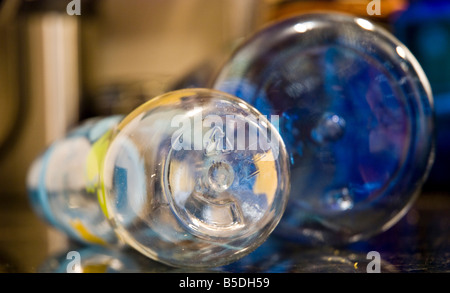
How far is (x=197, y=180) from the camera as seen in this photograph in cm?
55

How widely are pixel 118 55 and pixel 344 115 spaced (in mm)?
909

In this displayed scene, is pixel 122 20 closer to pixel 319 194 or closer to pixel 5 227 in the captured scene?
pixel 5 227

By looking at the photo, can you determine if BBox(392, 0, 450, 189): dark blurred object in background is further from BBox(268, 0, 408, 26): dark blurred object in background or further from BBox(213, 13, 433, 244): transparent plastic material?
BBox(213, 13, 433, 244): transparent plastic material

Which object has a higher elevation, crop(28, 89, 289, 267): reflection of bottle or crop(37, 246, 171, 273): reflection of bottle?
crop(28, 89, 289, 267): reflection of bottle

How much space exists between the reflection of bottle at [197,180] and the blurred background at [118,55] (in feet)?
1.42

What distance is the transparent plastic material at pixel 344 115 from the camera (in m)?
0.68

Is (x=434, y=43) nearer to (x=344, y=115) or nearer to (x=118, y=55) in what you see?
(x=344, y=115)

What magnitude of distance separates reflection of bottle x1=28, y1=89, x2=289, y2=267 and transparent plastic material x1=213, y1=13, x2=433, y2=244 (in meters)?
0.11

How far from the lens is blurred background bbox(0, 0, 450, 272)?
3.85ft

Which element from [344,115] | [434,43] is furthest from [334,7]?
[344,115]

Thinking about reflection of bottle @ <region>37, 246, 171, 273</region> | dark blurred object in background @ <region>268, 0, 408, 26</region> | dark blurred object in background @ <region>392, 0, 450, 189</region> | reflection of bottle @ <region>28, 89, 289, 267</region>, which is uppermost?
dark blurred object in background @ <region>268, 0, 408, 26</region>

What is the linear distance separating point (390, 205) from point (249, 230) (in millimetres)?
202

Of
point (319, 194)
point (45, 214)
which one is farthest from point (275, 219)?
point (45, 214)

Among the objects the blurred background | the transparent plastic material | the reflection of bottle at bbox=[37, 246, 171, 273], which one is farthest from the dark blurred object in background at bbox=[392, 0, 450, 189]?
the reflection of bottle at bbox=[37, 246, 171, 273]
